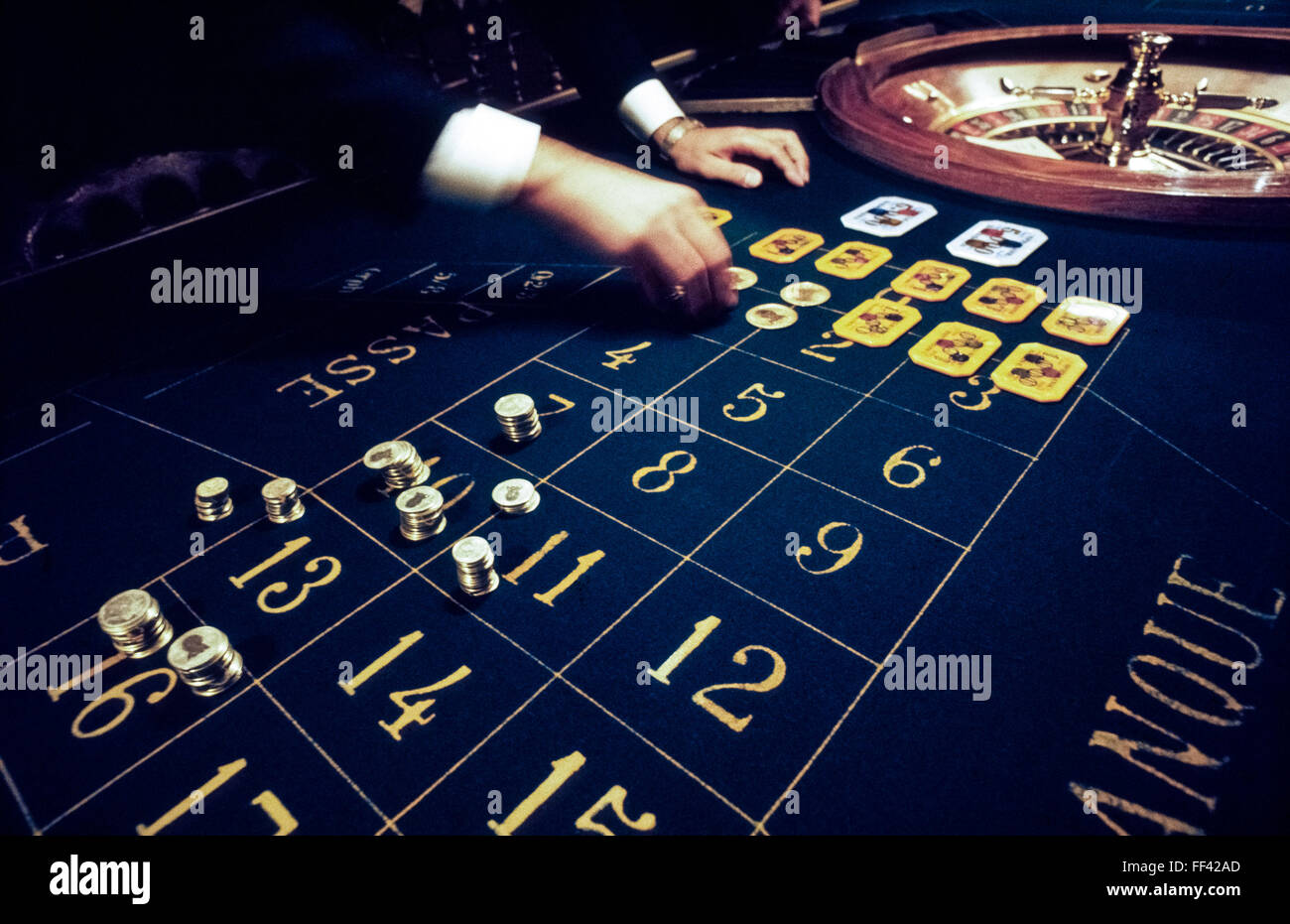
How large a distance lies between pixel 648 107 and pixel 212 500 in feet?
6.63

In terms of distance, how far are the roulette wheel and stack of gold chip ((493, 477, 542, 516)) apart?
5.71 ft

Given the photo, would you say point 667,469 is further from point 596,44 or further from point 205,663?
point 596,44

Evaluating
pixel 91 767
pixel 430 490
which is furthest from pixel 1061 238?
pixel 91 767

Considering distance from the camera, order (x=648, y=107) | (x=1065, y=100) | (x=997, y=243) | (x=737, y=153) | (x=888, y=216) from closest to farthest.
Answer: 1. (x=997, y=243)
2. (x=888, y=216)
3. (x=737, y=153)
4. (x=648, y=107)
5. (x=1065, y=100)

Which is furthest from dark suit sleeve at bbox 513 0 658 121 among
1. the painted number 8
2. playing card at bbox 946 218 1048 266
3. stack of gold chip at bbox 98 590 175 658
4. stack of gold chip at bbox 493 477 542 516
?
stack of gold chip at bbox 98 590 175 658

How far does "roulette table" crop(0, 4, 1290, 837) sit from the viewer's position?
0.89 meters

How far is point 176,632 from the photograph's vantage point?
1.12 meters

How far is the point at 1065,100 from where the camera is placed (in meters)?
3.22

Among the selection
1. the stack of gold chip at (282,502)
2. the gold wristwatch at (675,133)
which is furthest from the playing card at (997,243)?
the stack of gold chip at (282,502)

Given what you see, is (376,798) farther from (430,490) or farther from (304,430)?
(304,430)

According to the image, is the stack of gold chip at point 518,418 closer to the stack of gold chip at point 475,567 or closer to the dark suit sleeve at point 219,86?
the stack of gold chip at point 475,567

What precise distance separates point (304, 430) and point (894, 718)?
4.22 ft

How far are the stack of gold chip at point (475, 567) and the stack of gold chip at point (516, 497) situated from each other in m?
0.13

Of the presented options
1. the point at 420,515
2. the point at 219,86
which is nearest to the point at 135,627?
the point at 420,515
